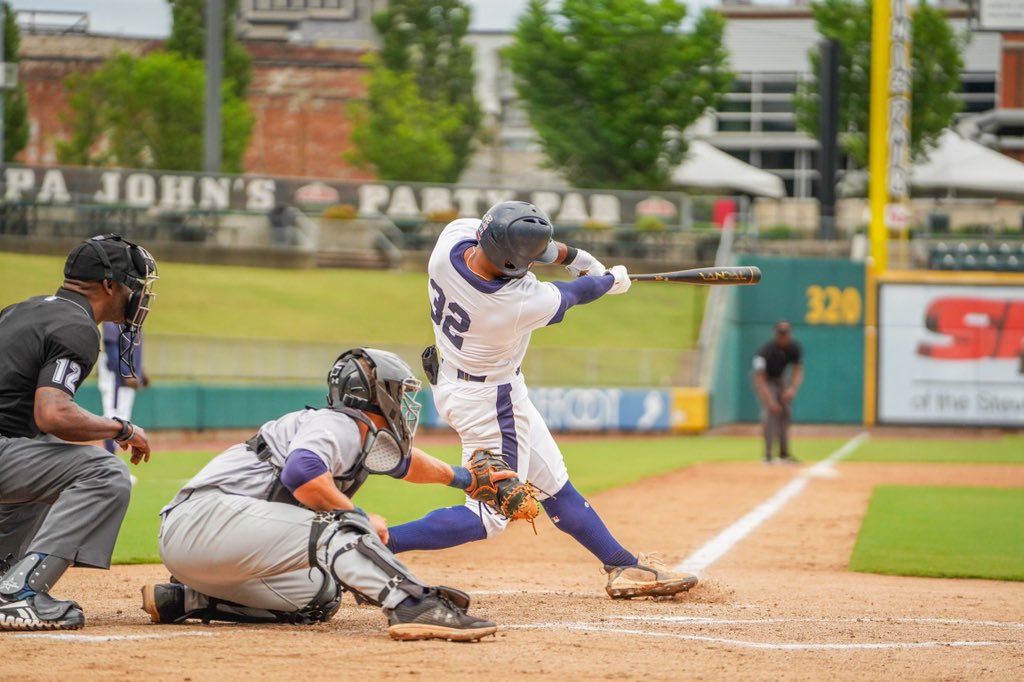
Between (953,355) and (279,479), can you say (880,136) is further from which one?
(279,479)

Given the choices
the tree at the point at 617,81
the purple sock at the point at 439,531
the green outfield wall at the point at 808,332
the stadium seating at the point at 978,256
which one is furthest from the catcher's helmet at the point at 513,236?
the tree at the point at 617,81

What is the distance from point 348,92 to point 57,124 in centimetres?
1404

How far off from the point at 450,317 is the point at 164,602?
1878 millimetres

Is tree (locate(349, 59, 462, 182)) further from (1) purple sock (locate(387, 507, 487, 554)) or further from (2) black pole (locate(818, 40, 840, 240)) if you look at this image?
(1) purple sock (locate(387, 507, 487, 554))

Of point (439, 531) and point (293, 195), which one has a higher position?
point (293, 195)

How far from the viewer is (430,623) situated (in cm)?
520

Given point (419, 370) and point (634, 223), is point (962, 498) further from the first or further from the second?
point (634, 223)

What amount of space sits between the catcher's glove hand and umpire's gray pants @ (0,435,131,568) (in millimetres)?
1527

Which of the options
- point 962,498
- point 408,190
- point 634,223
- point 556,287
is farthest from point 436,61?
point 556,287

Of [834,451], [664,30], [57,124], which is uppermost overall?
[664,30]

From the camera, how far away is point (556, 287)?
21.2 feet

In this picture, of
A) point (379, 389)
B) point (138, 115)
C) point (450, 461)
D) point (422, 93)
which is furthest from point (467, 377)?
point (422, 93)

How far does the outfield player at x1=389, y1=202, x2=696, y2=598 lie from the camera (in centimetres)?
637

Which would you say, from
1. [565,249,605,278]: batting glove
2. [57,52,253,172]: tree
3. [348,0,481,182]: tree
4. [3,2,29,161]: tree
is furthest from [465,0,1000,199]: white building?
[565,249,605,278]: batting glove
